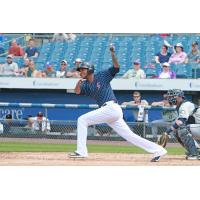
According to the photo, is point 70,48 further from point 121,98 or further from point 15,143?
point 15,143

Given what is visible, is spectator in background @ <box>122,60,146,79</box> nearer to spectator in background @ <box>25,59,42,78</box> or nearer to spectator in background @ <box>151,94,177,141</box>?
spectator in background @ <box>25,59,42,78</box>

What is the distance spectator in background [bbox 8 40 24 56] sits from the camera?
21375mm

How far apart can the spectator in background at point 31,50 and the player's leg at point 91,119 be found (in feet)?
37.8

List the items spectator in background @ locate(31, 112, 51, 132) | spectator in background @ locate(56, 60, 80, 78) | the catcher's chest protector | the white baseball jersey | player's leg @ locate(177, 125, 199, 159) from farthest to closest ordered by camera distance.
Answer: spectator in background @ locate(56, 60, 80, 78)
spectator in background @ locate(31, 112, 51, 132)
the catcher's chest protector
player's leg @ locate(177, 125, 199, 159)
the white baseball jersey

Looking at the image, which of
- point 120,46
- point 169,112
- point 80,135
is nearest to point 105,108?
point 80,135

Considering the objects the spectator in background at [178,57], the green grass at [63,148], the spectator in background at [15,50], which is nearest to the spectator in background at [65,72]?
the spectator in background at [15,50]

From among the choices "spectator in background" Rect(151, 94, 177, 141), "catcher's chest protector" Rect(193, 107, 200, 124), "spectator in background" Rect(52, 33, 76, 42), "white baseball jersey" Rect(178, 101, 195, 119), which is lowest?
"spectator in background" Rect(151, 94, 177, 141)

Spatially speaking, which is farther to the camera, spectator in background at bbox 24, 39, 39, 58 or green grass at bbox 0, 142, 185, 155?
spectator in background at bbox 24, 39, 39, 58

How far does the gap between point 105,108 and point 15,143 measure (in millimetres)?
5431

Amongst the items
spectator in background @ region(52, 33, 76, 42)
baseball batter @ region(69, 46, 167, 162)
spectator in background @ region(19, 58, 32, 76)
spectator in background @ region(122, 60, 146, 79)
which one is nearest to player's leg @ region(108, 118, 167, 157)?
baseball batter @ region(69, 46, 167, 162)

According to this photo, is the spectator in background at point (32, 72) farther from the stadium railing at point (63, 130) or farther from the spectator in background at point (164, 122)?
the spectator in background at point (164, 122)

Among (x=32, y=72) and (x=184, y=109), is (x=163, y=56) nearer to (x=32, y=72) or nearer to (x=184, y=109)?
(x=32, y=72)

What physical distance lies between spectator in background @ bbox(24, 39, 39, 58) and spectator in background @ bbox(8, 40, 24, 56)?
21 cm

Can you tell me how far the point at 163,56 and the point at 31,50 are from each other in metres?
4.46
